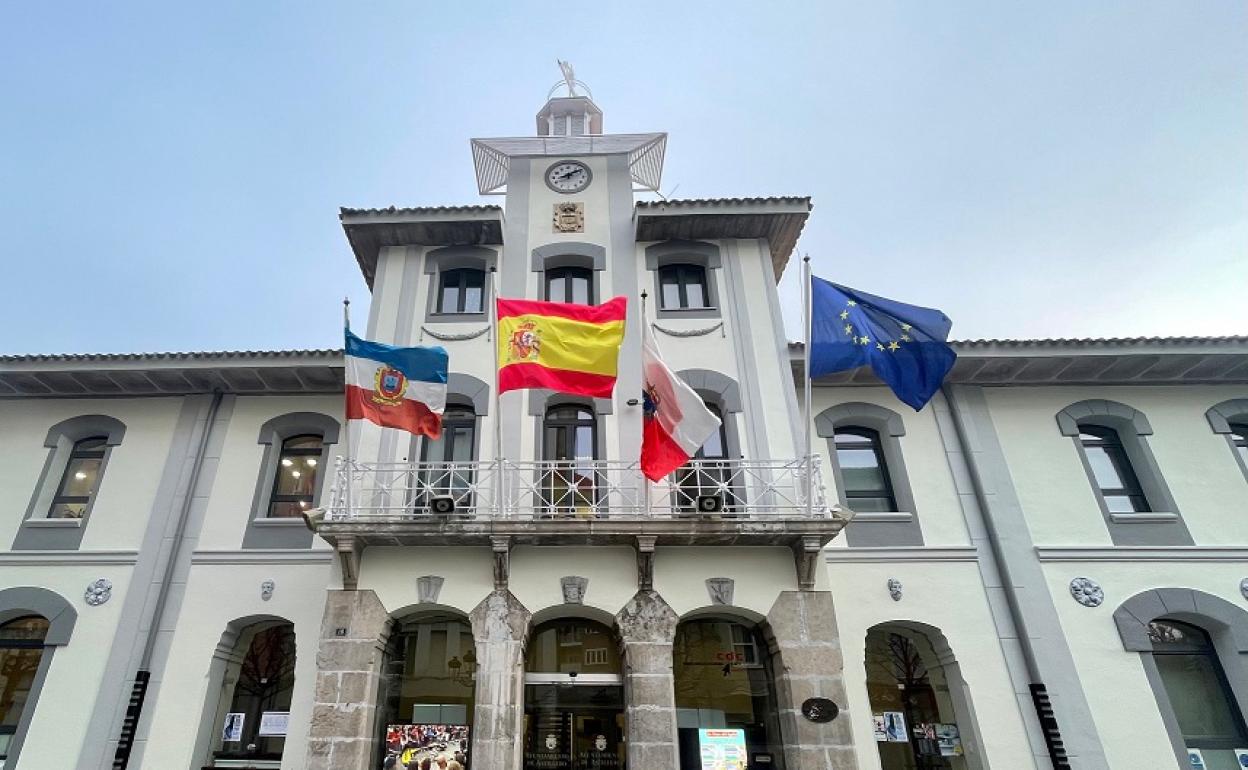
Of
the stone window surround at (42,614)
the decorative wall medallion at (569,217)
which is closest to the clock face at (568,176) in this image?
the decorative wall medallion at (569,217)

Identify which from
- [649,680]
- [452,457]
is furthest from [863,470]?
[452,457]

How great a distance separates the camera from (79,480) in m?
12.9

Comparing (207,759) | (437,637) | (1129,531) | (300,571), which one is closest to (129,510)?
(300,571)

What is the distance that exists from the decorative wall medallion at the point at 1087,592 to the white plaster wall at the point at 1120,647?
7 centimetres

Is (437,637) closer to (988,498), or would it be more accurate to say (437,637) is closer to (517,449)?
(517,449)

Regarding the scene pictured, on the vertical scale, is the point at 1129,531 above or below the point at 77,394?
below

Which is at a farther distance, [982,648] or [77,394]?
[77,394]

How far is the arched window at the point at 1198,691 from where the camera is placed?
1038 centimetres

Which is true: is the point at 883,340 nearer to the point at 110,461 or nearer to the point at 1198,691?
the point at 1198,691

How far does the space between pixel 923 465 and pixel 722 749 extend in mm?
6297

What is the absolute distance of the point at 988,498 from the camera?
39.1 feet

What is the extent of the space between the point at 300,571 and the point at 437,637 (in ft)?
9.28

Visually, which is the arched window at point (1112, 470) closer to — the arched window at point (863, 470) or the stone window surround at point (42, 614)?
the arched window at point (863, 470)

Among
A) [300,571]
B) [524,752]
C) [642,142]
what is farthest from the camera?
[642,142]
